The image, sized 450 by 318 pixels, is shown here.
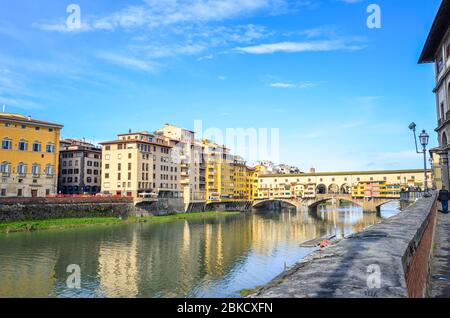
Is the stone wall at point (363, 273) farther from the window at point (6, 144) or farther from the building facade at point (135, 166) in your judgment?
the building facade at point (135, 166)

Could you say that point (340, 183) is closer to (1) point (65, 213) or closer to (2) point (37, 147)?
(1) point (65, 213)

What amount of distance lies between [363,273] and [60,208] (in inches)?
2602

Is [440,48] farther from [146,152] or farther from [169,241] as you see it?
[146,152]

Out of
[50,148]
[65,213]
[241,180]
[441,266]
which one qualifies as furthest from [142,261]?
[241,180]

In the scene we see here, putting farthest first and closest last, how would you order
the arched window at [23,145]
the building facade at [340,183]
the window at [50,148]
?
the building facade at [340,183] < the window at [50,148] < the arched window at [23,145]

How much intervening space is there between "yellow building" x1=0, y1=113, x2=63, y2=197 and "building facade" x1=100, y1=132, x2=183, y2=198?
48.5 feet

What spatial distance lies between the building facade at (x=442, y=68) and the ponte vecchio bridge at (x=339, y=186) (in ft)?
217

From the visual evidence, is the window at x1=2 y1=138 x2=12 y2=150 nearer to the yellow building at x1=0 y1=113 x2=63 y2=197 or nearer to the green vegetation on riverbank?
the yellow building at x1=0 y1=113 x2=63 y2=197

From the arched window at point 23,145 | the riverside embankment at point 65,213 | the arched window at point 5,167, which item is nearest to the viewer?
the riverside embankment at point 65,213

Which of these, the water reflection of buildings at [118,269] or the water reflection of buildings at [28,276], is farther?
the water reflection of buildings at [118,269]

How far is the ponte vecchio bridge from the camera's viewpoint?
10382 centimetres

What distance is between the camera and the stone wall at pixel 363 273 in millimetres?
4742

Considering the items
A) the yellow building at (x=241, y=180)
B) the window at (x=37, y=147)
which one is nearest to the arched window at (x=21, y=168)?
the window at (x=37, y=147)
